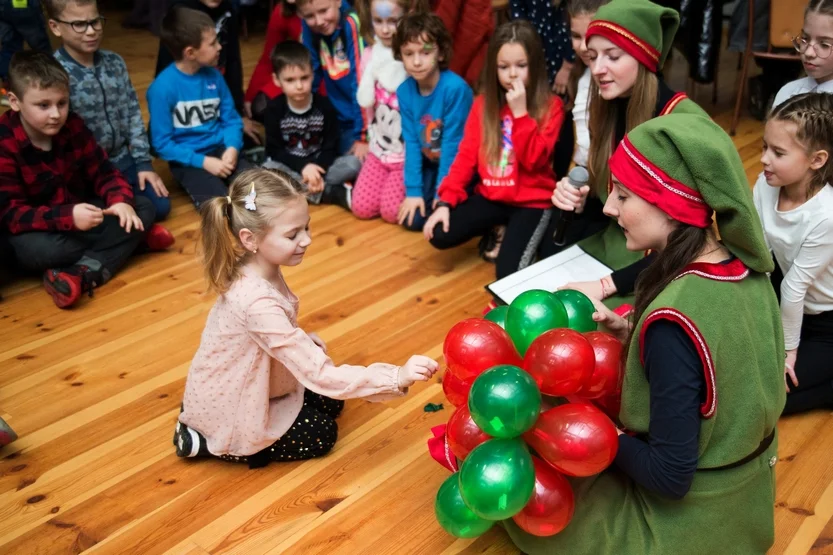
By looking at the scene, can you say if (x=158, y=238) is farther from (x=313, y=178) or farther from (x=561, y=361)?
(x=561, y=361)

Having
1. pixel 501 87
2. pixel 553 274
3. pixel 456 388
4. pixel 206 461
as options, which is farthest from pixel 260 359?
pixel 501 87

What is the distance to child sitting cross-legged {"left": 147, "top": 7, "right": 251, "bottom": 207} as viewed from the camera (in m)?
3.40

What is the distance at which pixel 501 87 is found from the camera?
2824mm

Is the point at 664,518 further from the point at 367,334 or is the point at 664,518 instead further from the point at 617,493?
the point at 367,334

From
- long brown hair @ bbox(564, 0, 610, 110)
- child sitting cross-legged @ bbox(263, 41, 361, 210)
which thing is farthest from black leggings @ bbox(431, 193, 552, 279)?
child sitting cross-legged @ bbox(263, 41, 361, 210)

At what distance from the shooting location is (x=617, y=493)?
5.32 feet

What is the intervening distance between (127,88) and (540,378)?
8.25 feet

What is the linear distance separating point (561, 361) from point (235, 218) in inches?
33.5

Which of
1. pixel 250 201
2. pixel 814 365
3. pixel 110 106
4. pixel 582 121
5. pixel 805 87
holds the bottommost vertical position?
pixel 110 106

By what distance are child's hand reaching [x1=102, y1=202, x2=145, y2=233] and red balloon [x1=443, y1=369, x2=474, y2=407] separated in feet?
5.53

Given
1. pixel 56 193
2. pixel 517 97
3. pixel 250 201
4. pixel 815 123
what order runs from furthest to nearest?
pixel 56 193 → pixel 517 97 → pixel 815 123 → pixel 250 201

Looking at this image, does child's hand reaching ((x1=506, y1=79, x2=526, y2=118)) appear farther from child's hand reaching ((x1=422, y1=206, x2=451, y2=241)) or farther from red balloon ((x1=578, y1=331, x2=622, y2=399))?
red balloon ((x1=578, y1=331, x2=622, y2=399))

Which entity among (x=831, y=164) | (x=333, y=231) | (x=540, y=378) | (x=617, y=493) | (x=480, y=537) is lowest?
(x=333, y=231)

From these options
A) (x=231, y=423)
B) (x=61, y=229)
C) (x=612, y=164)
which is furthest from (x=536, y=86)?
(x=61, y=229)
